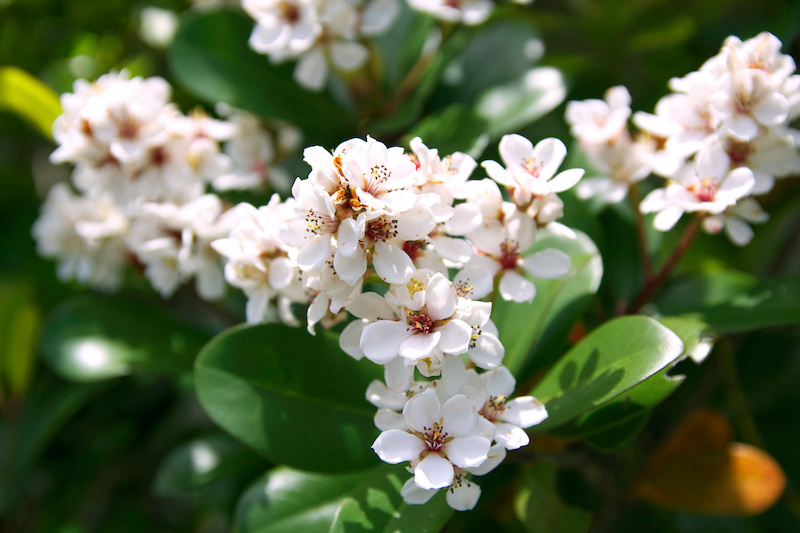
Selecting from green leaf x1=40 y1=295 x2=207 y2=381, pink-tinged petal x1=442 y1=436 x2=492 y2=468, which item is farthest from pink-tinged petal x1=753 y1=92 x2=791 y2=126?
green leaf x1=40 y1=295 x2=207 y2=381

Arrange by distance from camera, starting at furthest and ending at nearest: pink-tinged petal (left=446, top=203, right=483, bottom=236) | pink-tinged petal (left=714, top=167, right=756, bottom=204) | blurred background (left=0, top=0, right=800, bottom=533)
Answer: blurred background (left=0, top=0, right=800, bottom=533) → pink-tinged petal (left=714, top=167, right=756, bottom=204) → pink-tinged petal (left=446, top=203, right=483, bottom=236)

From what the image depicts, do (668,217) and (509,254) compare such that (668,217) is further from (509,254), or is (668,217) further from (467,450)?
(467,450)

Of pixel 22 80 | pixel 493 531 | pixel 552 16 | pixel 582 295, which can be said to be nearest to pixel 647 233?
pixel 582 295

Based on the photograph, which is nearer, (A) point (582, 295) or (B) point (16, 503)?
(A) point (582, 295)

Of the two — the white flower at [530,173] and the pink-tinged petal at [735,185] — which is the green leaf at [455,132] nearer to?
the white flower at [530,173]

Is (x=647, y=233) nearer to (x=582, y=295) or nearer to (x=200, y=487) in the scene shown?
(x=582, y=295)

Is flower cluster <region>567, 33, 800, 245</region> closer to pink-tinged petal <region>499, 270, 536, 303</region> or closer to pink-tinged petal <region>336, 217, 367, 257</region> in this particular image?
pink-tinged petal <region>499, 270, 536, 303</region>
